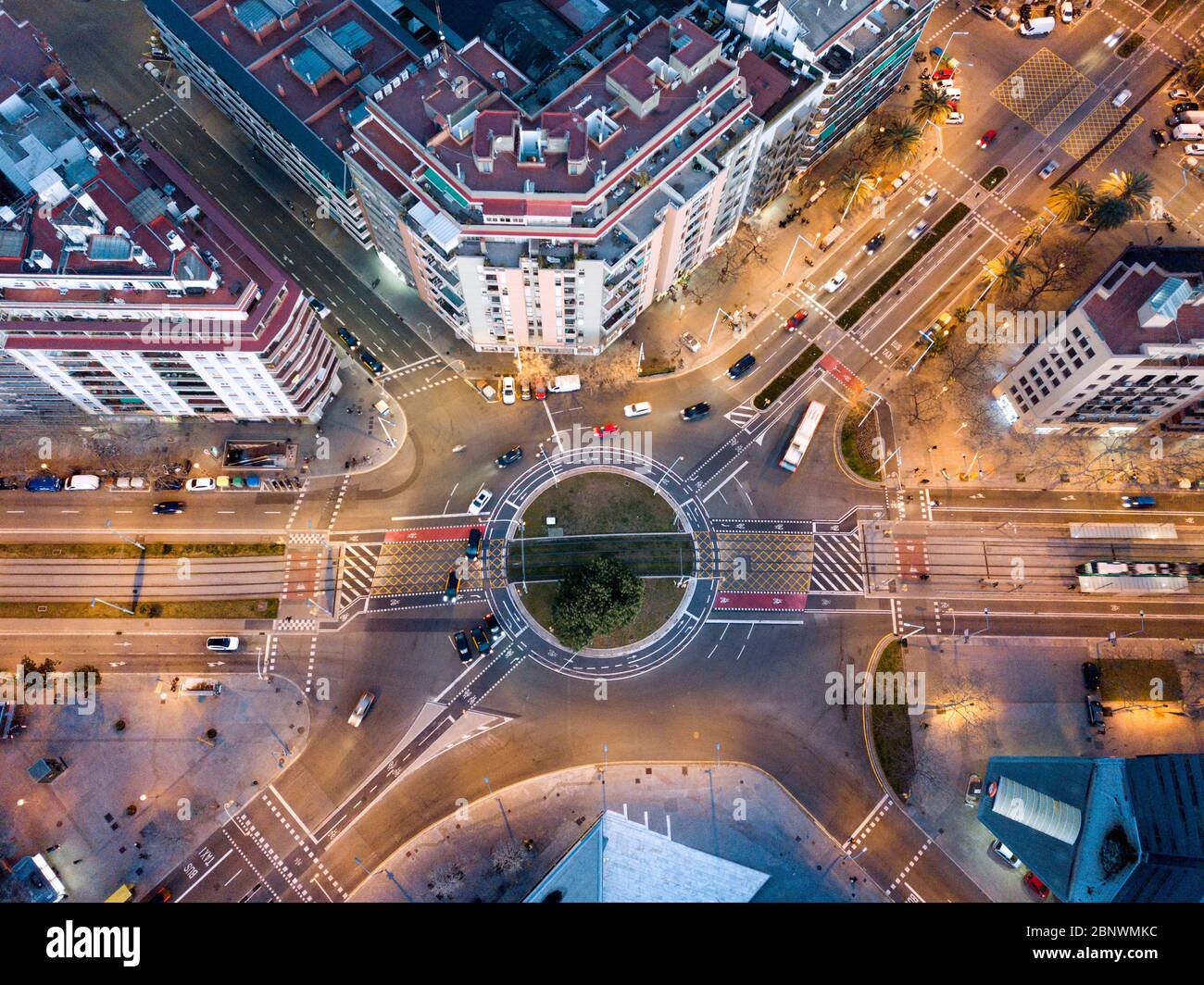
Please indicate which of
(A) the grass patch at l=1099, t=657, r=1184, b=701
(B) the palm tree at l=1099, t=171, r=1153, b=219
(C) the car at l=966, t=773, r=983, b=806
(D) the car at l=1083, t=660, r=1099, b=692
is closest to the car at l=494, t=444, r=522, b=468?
(C) the car at l=966, t=773, r=983, b=806

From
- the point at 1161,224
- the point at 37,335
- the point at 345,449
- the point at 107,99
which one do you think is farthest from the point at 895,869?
the point at 107,99

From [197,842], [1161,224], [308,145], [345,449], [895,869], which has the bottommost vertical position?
[895,869]

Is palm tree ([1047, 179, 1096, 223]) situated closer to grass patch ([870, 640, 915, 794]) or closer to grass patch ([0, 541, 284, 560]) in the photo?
grass patch ([870, 640, 915, 794])

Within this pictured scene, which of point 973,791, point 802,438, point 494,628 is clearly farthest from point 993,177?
point 494,628

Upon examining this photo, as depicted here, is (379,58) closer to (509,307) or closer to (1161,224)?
(509,307)

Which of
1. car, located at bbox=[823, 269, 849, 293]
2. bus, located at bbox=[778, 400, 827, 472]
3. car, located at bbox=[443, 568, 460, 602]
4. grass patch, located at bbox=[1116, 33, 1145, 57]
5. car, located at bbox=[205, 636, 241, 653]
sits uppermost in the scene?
grass patch, located at bbox=[1116, 33, 1145, 57]

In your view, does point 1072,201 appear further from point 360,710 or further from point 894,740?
point 360,710
